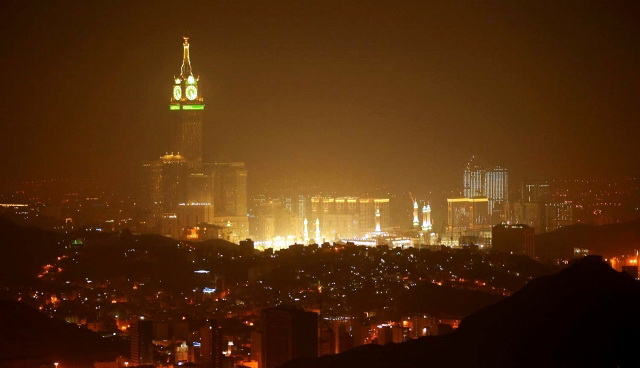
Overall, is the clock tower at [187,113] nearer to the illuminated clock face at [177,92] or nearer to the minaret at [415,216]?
the illuminated clock face at [177,92]

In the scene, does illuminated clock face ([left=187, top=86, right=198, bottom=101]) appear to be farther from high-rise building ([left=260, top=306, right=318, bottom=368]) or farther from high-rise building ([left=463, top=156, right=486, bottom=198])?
high-rise building ([left=260, top=306, right=318, bottom=368])

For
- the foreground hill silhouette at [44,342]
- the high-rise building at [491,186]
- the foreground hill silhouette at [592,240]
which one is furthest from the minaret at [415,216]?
the foreground hill silhouette at [44,342]

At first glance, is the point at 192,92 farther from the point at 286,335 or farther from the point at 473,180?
the point at 286,335

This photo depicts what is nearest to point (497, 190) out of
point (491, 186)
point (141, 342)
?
point (491, 186)

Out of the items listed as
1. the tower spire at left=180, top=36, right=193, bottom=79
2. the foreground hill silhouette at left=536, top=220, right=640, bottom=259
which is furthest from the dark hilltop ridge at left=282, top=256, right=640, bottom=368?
the tower spire at left=180, top=36, right=193, bottom=79

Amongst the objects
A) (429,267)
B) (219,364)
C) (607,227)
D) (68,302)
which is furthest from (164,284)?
(607,227)

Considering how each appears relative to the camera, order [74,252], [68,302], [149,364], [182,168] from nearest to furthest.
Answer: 1. [149,364]
2. [68,302]
3. [74,252]
4. [182,168]

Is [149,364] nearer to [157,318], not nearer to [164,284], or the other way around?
[157,318]
